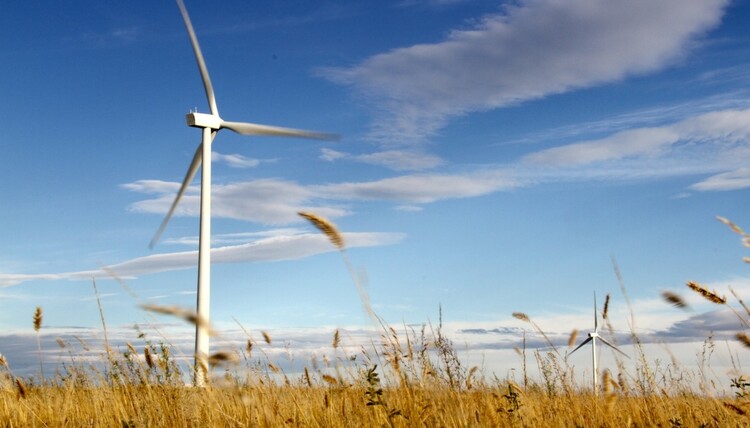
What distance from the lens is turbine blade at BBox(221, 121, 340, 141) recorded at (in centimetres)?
2534

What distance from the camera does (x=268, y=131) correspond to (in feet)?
83.1

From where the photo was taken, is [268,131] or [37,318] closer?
[37,318]

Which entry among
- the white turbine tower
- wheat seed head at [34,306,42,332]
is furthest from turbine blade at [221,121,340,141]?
wheat seed head at [34,306,42,332]

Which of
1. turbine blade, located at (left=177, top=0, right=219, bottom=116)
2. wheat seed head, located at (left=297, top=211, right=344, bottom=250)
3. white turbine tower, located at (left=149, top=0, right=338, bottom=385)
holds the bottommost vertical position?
wheat seed head, located at (left=297, top=211, right=344, bottom=250)

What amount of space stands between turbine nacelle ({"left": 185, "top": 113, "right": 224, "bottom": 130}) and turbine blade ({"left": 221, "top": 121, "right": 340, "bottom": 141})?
0.24 meters

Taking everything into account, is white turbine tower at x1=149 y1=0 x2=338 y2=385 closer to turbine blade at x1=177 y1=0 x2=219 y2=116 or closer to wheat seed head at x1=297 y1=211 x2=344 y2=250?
turbine blade at x1=177 y1=0 x2=219 y2=116

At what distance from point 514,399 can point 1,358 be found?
668 cm

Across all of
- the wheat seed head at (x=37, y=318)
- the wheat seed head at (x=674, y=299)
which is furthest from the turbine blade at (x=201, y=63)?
the wheat seed head at (x=674, y=299)

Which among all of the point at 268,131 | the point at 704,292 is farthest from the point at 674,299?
the point at 268,131

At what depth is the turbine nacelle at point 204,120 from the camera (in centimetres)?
2644

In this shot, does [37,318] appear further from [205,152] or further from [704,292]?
[205,152]

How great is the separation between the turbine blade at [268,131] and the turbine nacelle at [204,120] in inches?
9.5

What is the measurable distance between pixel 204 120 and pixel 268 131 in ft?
9.38

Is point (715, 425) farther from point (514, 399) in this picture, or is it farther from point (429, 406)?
point (429, 406)
